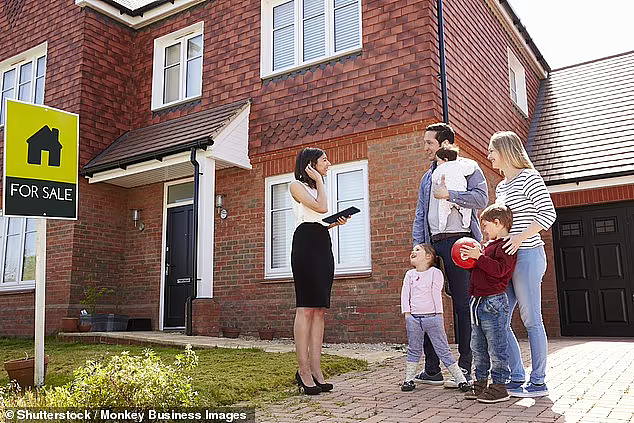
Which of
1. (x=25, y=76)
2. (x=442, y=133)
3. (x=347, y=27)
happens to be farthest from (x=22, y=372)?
(x=25, y=76)

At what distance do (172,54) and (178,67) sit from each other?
1.31ft

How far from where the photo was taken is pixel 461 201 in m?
4.39

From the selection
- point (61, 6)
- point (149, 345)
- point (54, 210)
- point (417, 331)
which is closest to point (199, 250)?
point (149, 345)

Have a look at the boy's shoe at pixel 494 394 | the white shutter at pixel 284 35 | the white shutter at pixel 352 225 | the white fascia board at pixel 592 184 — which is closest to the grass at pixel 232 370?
the boy's shoe at pixel 494 394

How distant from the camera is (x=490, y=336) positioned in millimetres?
3918

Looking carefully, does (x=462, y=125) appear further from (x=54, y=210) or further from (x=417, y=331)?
(x=54, y=210)

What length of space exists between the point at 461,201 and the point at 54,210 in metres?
3.61

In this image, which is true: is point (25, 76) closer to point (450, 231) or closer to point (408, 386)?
point (450, 231)

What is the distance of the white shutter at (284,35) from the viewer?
32.8 ft

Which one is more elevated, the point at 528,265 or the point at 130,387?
the point at 528,265

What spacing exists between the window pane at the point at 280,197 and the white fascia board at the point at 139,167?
150cm

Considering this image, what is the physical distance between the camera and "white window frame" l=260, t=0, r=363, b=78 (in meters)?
9.27

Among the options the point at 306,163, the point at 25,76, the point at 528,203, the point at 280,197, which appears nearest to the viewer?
the point at 528,203

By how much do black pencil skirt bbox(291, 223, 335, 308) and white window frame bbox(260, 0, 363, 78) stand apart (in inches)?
208
